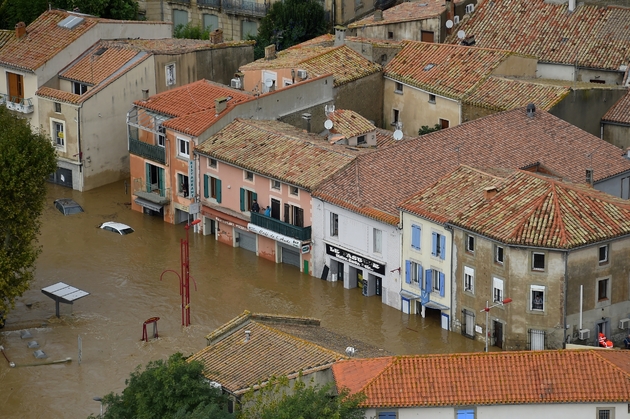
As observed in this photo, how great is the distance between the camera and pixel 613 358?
207ft

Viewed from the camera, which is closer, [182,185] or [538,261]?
[538,261]

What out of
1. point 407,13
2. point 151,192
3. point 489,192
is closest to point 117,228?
point 151,192

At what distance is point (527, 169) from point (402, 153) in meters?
5.72

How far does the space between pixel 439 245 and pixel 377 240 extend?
13.6 feet

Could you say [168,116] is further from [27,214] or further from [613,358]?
[613,358]

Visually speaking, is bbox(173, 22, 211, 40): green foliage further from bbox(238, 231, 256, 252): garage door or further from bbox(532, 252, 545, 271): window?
bbox(532, 252, 545, 271): window

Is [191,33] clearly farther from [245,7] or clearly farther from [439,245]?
[439,245]

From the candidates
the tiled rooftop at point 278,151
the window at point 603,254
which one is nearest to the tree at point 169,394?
the window at point 603,254

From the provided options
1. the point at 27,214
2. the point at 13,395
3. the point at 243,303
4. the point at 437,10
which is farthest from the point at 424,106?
the point at 13,395

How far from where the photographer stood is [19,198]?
75.6 metres

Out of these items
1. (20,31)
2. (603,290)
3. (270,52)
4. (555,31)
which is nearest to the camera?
(603,290)

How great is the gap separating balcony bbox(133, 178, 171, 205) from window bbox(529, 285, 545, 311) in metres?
23.7

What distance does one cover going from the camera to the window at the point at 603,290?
72500 millimetres

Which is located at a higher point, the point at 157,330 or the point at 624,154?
the point at 624,154
